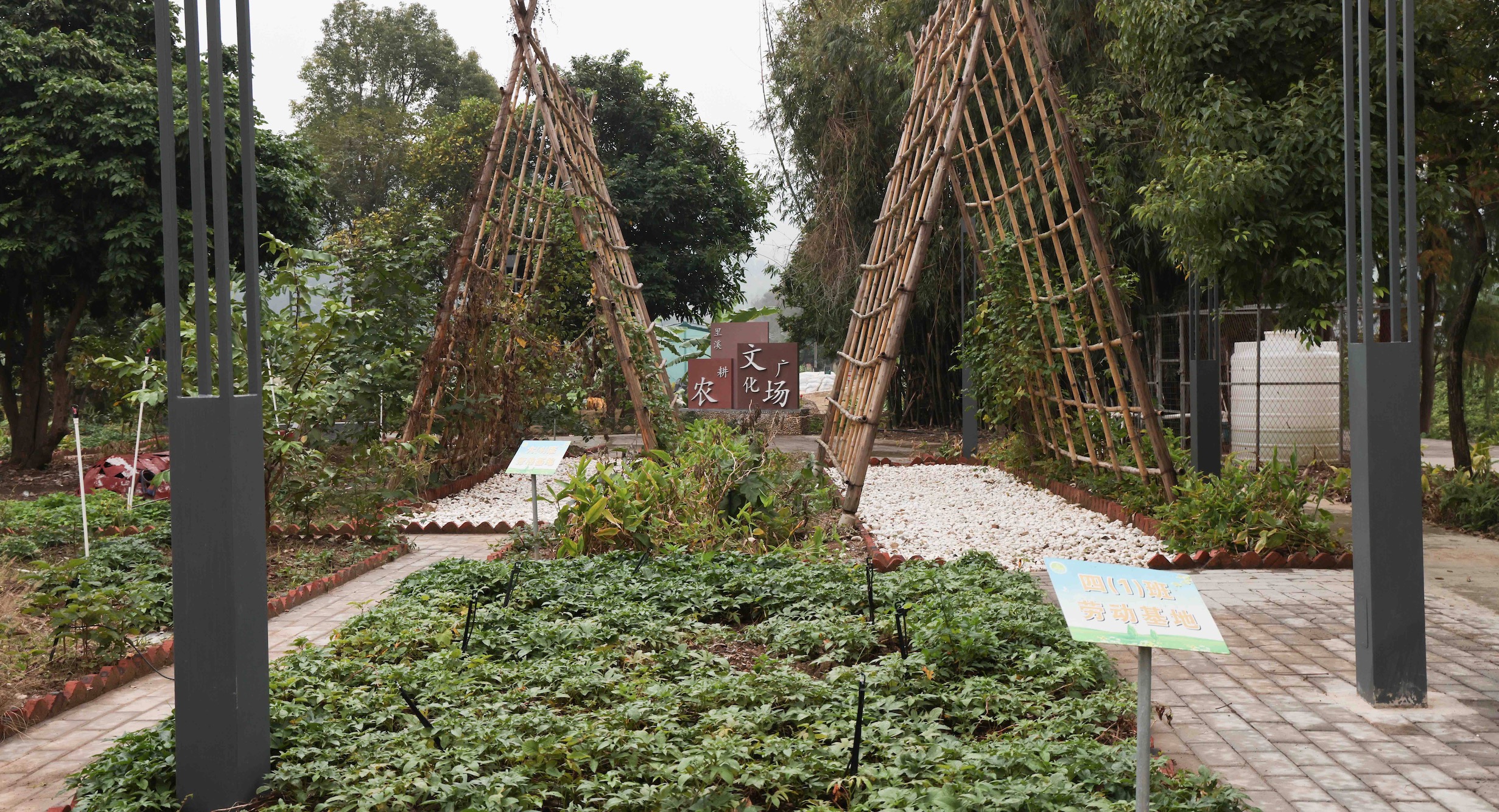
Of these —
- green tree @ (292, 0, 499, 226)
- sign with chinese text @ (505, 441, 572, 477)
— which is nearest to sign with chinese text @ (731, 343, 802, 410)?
sign with chinese text @ (505, 441, 572, 477)

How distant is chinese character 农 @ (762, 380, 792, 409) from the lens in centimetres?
1052

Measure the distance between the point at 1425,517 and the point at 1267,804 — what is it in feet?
19.7

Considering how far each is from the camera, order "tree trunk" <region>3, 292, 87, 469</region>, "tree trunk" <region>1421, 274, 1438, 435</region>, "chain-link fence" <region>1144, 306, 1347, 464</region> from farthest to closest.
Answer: "tree trunk" <region>3, 292, 87, 469</region> < "chain-link fence" <region>1144, 306, 1347, 464</region> < "tree trunk" <region>1421, 274, 1438, 435</region>

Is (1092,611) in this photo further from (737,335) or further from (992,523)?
(737,335)

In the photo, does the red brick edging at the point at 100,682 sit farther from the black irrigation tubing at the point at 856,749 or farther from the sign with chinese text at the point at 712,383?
the sign with chinese text at the point at 712,383

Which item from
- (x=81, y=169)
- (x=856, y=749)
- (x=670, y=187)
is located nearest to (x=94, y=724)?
(x=856, y=749)

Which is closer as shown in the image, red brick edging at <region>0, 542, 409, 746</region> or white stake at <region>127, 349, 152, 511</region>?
red brick edging at <region>0, 542, 409, 746</region>

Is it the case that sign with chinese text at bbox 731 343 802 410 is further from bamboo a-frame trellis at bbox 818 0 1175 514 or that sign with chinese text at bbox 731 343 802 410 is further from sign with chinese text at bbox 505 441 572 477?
sign with chinese text at bbox 505 441 572 477

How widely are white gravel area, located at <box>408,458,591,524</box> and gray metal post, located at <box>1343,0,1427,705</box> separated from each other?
4.91 meters

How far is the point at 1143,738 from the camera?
2541 mm

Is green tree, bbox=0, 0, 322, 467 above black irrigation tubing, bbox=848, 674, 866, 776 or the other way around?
above

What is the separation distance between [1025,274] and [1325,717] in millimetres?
5452

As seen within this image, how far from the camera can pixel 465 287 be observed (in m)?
9.52

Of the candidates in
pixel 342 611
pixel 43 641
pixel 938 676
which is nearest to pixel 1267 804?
pixel 938 676
